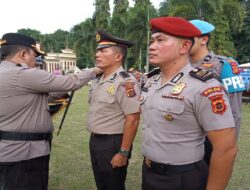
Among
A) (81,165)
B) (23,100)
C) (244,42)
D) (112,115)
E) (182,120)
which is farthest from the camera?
(244,42)

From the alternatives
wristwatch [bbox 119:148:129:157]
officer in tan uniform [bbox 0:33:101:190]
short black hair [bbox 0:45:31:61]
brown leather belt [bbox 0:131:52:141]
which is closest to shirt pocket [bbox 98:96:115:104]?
officer in tan uniform [bbox 0:33:101:190]

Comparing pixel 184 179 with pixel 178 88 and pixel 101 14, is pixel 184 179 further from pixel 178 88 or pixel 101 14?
pixel 101 14

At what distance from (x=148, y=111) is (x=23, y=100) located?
43.7 inches

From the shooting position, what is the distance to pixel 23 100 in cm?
272

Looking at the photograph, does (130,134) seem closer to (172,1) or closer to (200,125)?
(200,125)

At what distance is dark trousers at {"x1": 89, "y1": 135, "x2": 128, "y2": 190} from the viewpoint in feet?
10.3

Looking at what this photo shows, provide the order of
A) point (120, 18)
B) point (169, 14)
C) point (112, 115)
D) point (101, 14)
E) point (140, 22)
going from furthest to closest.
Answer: point (101, 14) < point (120, 18) < point (140, 22) < point (169, 14) < point (112, 115)

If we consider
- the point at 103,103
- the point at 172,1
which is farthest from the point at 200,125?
the point at 172,1

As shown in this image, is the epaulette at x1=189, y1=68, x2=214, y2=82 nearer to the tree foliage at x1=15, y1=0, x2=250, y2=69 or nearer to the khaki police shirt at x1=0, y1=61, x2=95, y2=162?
the khaki police shirt at x1=0, y1=61, x2=95, y2=162

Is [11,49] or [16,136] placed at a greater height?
[11,49]

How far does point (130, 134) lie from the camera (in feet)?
9.80

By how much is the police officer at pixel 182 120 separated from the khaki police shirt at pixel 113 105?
0.83m

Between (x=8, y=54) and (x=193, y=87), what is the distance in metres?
1.65

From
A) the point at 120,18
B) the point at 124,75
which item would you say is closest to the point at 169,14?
the point at 120,18
